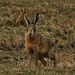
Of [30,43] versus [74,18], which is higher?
[30,43]

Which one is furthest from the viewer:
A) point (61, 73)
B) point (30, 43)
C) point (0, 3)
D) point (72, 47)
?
point (0, 3)

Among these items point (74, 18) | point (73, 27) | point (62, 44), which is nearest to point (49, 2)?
point (74, 18)

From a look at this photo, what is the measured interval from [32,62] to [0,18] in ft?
21.6

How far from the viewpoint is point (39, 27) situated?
1394 cm

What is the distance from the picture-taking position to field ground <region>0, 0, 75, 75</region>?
10.5 meters

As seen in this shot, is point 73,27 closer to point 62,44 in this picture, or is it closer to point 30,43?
point 62,44

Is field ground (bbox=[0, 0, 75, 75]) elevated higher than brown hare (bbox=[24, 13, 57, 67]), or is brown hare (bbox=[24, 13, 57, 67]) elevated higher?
brown hare (bbox=[24, 13, 57, 67])

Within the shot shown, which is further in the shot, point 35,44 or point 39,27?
point 39,27

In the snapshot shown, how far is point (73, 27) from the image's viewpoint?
13.9 meters

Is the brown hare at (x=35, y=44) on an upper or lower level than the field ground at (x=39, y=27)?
upper

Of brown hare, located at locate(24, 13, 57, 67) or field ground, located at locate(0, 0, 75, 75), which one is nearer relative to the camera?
brown hare, located at locate(24, 13, 57, 67)

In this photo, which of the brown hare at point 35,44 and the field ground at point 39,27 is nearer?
the brown hare at point 35,44

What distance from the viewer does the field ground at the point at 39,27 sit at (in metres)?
10.5

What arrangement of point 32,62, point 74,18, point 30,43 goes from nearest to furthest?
point 30,43 < point 32,62 < point 74,18
